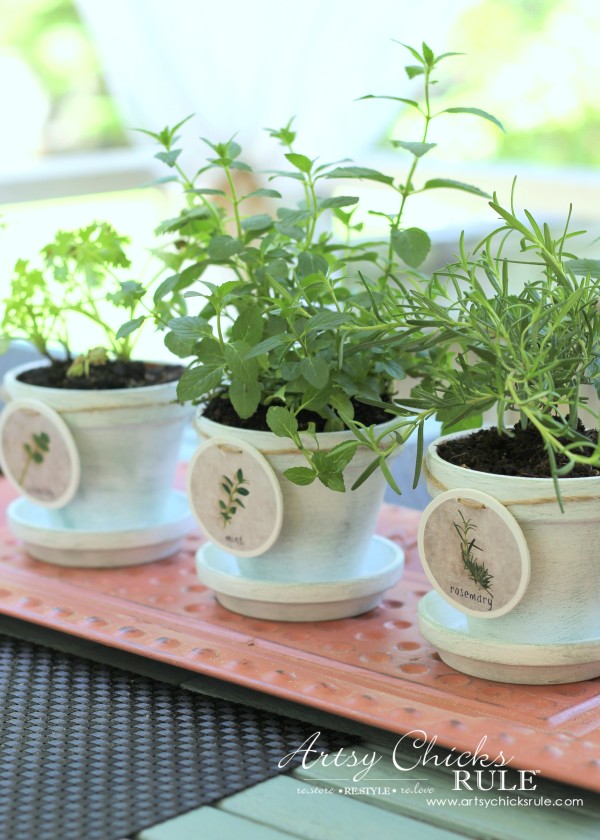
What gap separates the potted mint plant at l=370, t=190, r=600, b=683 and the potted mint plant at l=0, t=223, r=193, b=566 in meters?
0.36

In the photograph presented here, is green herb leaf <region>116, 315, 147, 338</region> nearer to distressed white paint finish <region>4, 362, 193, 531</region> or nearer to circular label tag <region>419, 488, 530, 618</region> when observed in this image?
distressed white paint finish <region>4, 362, 193, 531</region>

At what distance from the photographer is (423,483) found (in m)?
A: 1.18

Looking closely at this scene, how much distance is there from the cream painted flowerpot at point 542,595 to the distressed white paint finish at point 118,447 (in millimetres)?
357

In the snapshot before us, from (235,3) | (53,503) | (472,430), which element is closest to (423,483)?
(472,430)

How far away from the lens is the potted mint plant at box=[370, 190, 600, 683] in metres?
0.77

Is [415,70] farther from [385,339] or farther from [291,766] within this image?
[291,766]

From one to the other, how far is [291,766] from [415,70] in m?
0.57

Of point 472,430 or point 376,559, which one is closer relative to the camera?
point 472,430

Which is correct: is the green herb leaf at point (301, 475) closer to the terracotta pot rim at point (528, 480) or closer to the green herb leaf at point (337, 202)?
the terracotta pot rim at point (528, 480)

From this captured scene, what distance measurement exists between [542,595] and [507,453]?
113 millimetres

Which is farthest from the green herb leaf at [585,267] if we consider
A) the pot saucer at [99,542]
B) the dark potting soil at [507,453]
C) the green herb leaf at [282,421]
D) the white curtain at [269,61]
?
the white curtain at [269,61]

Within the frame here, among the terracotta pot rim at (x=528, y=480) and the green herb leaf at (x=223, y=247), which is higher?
the green herb leaf at (x=223, y=247)

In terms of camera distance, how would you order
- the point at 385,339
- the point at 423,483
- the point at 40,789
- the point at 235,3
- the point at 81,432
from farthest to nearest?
1. the point at 235,3
2. the point at 423,483
3. the point at 81,432
4. the point at 385,339
5. the point at 40,789

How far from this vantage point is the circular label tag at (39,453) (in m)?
1.08
